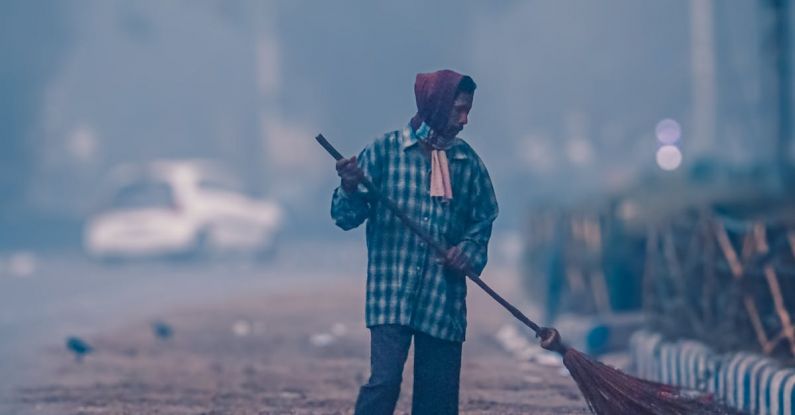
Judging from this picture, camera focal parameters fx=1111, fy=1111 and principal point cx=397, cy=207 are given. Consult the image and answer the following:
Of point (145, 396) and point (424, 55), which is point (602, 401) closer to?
point (145, 396)

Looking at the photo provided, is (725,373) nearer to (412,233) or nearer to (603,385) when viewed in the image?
(603,385)

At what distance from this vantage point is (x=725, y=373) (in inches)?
282

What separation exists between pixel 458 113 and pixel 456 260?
0.62m

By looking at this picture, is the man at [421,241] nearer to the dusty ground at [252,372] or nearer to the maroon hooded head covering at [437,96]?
the maroon hooded head covering at [437,96]

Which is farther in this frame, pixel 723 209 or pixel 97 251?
pixel 97 251

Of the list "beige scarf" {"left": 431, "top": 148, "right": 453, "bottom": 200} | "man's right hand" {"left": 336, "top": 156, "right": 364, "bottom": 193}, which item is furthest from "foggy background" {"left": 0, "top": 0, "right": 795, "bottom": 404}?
"man's right hand" {"left": 336, "top": 156, "right": 364, "bottom": 193}

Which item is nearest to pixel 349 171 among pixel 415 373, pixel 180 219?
pixel 415 373

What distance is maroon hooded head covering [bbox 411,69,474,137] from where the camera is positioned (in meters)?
4.64

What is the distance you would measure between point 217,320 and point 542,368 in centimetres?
507

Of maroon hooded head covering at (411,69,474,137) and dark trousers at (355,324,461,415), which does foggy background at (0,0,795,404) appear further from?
maroon hooded head covering at (411,69,474,137)

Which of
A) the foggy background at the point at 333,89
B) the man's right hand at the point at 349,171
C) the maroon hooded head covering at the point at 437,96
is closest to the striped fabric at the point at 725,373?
the maroon hooded head covering at the point at 437,96

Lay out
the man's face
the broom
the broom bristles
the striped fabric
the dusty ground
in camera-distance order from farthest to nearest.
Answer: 1. the dusty ground
2. the striped fabric
3. the broom bristles
4. the broom
5. the man's face

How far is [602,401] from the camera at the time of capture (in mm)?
5109

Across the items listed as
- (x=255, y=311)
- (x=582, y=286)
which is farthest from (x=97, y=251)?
(x=582, y=286)
